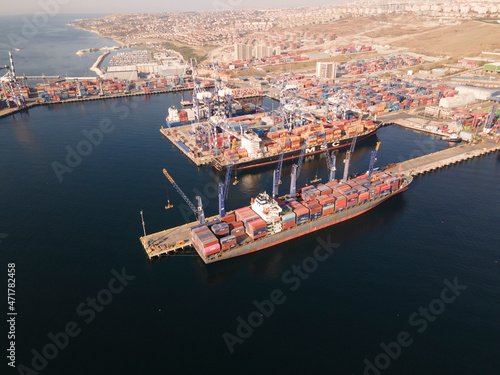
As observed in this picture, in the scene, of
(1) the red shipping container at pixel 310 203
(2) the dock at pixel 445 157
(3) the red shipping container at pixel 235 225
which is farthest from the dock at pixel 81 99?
(1) the red shipping container at pixel 310 203

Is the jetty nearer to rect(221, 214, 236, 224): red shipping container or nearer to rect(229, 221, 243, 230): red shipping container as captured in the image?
rect(221, 214, 236, 224): red shipping container

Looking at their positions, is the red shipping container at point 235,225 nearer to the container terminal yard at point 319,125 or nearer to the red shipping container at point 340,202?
the red shipping container at point 340,202

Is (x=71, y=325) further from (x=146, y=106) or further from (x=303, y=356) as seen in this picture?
(x=146, y=106)

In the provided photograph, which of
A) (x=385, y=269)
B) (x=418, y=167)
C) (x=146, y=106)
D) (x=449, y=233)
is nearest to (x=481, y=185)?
(x=418, y=167)

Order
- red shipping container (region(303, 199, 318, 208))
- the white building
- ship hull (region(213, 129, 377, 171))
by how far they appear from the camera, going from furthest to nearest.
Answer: the white building → ship hull (region(213, 129, 377, 171)) → red shipping container (region(303, 199, 318, 208))
